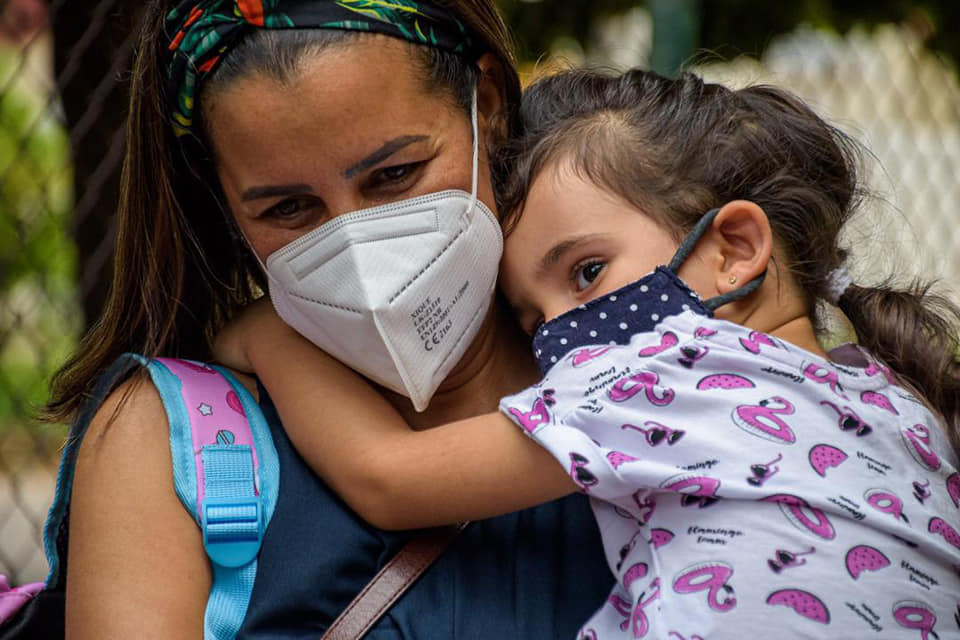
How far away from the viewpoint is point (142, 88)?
2012mm

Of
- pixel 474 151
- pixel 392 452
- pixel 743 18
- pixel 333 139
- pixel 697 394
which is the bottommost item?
pixel 743 18

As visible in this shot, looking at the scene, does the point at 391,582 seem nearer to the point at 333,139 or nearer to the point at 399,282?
the point at 399,282

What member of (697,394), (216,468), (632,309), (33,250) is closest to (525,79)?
(632,309)

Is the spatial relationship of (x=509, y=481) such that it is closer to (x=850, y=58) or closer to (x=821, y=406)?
(x=821, y=406)

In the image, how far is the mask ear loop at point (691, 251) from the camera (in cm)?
178

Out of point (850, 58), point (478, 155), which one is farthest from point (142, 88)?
point (850, 58)

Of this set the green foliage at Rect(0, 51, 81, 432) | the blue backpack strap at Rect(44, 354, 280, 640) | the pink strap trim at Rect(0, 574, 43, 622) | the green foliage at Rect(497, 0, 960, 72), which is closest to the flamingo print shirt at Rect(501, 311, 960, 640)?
the blue backpack strap at Rect(44, 354, 280, 640)

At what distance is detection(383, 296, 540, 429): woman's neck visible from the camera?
2.16 meters

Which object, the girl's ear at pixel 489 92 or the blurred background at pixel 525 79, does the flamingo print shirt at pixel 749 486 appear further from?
the blurred background at pixel 525 79

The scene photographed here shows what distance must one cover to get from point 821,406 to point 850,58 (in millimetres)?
5630

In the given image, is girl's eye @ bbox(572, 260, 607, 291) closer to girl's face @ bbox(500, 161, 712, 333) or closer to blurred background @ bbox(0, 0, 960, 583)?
girl's face @ bbox(500, 161, 712, 333)

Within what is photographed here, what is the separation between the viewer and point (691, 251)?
182 centimetres

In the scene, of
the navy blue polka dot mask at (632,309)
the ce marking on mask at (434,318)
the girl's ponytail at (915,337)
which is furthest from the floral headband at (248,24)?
the girl's ponytail at (915,337)

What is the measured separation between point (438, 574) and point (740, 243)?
0.76 metres
